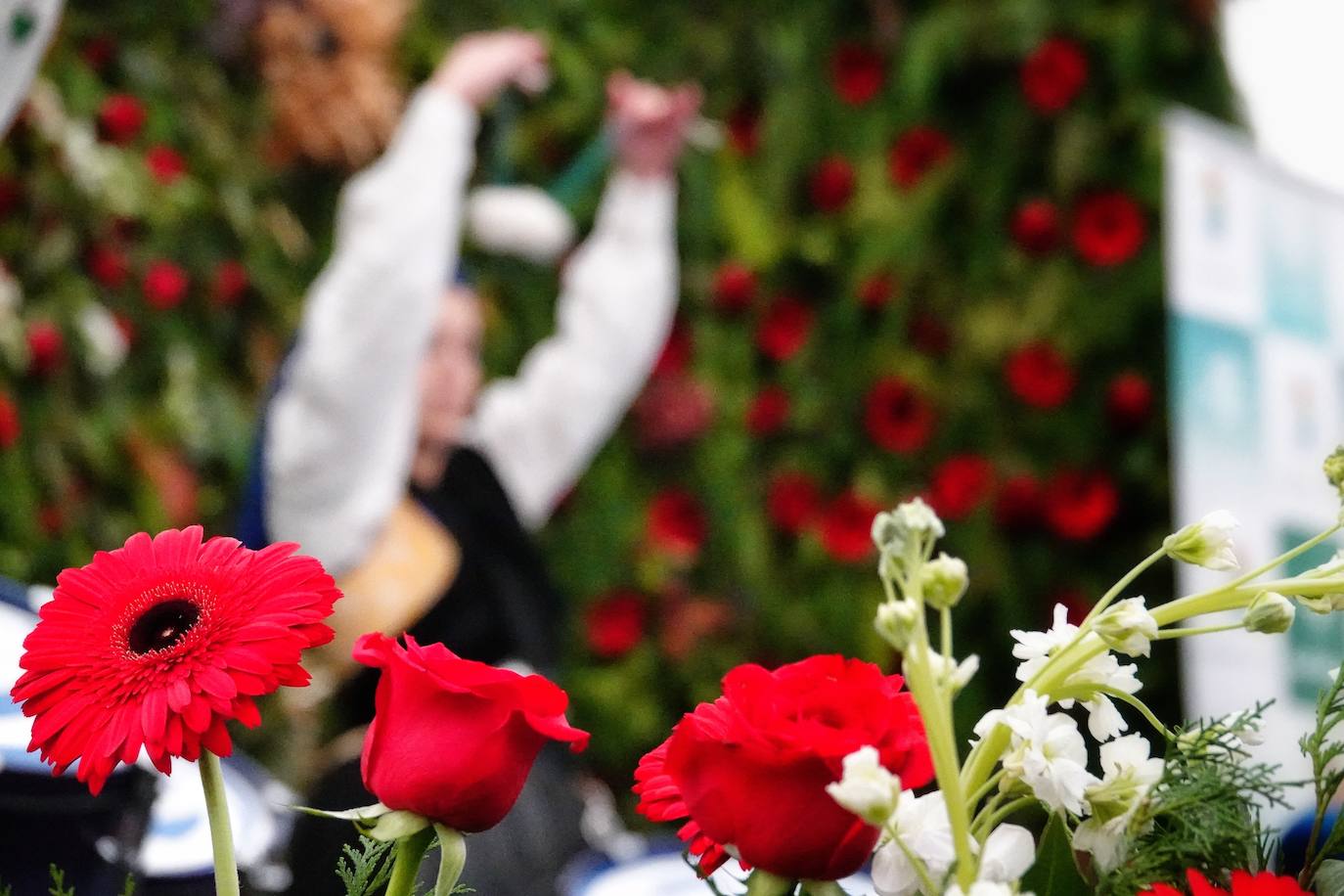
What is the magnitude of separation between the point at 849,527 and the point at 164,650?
5.21 ft

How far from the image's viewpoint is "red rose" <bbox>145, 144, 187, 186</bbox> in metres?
1.61

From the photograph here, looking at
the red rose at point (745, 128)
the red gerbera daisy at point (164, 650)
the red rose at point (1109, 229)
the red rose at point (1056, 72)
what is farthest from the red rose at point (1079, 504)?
the red gerbera daisy at point (164, 650)

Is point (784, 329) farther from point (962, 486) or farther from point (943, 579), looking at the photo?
point (943, 579)

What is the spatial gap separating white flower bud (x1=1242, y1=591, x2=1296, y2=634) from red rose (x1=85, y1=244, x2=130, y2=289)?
1518 mm

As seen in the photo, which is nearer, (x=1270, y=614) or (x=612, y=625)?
(x=1270, y=614)

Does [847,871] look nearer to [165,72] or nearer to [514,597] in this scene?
[514,597]

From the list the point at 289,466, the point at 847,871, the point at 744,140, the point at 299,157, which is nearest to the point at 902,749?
the point at 847,871

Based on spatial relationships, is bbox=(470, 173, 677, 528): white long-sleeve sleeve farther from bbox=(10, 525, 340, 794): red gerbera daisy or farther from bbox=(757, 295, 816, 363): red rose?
bbox=(10, 525, 340, 794): red gerbera daisy

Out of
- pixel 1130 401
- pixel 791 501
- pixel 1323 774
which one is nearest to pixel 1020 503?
pixel 1130 401

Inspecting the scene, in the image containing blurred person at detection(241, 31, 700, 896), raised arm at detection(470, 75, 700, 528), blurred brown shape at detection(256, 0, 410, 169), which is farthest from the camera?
blurred brown shape at detection(256, 0, 410, 169)

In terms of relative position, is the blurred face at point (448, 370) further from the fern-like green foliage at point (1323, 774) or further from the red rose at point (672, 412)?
the fern-like green foliage at point (1323, 774)

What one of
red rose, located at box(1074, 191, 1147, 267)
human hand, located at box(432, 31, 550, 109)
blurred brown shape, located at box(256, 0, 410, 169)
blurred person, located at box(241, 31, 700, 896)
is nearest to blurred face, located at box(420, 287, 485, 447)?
blurred person, located at box(241, 31, 700, 896)

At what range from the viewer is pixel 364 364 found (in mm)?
1322

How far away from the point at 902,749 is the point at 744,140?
5.63ft
